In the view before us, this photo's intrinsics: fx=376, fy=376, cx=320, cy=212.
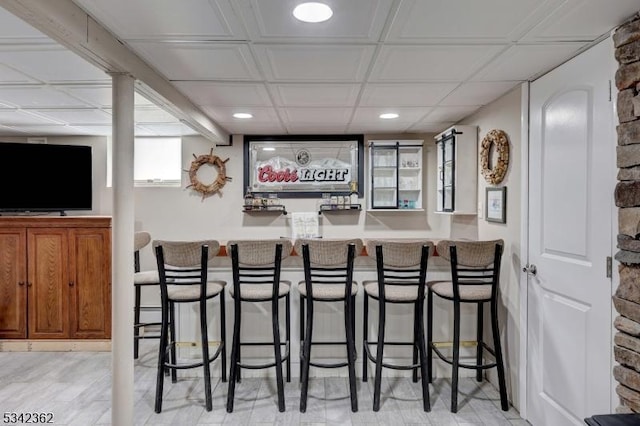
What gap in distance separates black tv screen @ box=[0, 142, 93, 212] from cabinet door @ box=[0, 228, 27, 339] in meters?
0.37

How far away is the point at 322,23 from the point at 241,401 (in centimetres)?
262

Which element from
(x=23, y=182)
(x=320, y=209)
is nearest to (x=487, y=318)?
(x=320, y=209)

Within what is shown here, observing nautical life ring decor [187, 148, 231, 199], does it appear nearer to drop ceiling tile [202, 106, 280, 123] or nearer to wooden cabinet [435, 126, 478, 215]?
drop ceiling tile [202, 106, 280, 123]

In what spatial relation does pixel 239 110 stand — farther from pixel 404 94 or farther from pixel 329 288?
pixel 329 288

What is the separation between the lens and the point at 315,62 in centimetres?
226

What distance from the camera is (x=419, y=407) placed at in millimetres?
2756

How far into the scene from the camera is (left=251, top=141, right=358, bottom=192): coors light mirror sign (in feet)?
15.4

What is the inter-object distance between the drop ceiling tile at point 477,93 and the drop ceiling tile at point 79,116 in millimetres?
3119

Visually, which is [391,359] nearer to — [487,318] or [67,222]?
[487,318]

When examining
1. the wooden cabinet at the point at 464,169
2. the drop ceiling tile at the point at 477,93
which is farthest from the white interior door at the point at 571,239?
the wooden cabinet at the point at 464,169

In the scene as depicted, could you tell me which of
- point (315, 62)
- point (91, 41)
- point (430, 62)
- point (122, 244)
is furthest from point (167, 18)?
point (430, 62)

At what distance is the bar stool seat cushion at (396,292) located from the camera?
269 centimetres

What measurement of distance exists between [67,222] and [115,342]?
2.28m

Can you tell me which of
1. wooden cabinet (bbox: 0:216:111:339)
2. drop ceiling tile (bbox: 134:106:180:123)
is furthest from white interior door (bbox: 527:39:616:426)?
wooden cabinet (bbox: 0:216:111:339)
